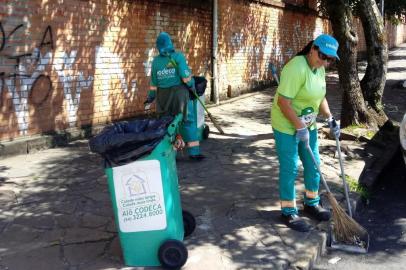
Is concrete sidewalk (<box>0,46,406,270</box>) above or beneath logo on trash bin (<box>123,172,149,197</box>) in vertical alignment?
beneath

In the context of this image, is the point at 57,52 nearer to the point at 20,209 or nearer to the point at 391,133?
the point at 20,209

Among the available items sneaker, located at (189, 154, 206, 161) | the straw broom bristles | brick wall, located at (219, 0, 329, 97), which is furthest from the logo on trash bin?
brick wall, located at (219, 0, 329, 97)

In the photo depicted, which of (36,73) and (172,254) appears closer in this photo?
(172,254)

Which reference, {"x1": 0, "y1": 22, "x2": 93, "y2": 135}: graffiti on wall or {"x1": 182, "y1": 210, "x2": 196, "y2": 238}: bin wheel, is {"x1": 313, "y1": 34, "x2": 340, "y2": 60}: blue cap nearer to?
{"x1": 182, "y1": 210, "x2": 196, "y2": 238}: bin wheel

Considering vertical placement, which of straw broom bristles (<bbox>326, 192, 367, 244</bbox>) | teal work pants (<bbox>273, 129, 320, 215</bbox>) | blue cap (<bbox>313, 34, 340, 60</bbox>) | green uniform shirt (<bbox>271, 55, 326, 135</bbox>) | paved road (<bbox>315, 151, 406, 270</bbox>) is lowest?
paved road (<bbox>315, 151, 406, 270</bbox>)

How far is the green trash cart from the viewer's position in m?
3.51

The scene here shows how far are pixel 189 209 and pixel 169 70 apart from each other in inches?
81.3

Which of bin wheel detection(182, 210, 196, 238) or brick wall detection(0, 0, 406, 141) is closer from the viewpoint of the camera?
bin wheel detection(182, 210, 196, 238)

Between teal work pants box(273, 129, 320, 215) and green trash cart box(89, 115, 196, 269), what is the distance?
3.87 feet

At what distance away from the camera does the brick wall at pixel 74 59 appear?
686 centimetres

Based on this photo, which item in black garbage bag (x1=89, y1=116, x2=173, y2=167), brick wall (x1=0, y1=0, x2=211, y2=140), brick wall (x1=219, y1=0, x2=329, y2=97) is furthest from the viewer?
brick wall (x1=219, y1=0, x2=329, y2=97)

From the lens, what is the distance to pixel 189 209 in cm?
504

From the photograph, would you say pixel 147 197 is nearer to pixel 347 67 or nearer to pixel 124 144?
pixel 124 144

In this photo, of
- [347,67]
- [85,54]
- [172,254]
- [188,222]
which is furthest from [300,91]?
[85,54]
